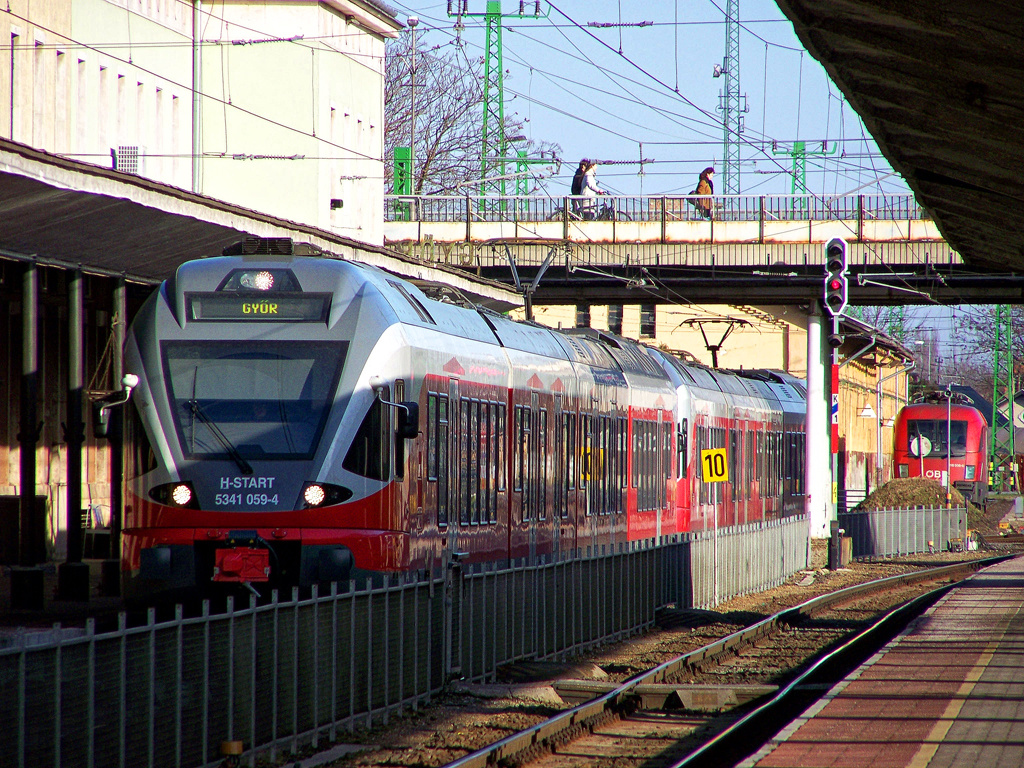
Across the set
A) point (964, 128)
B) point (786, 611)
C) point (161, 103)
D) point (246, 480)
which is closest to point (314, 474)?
point (246, 480)

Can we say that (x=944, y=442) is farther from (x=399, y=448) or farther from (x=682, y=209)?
(x=399, y=448)

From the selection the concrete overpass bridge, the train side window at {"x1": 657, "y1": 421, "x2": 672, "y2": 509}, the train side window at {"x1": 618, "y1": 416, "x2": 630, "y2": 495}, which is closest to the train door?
the train side window at {"x1": 618, "y1": 416, "x2": 630, "y2": 495}

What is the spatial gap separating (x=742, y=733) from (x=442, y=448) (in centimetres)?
481

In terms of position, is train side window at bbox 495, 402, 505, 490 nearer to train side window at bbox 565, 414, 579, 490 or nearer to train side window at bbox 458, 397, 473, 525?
train side window at bbox 458, 397, 473, 525

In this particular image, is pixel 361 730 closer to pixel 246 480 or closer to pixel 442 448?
pixel 246 480

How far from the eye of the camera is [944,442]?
54344mm

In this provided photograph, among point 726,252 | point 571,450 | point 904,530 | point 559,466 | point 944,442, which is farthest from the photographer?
point 944,442

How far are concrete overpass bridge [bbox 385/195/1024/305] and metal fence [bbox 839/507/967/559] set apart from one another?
5.17 m

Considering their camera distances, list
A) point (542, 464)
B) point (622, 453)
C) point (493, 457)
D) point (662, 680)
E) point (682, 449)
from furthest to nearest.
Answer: point (682, 449)
point (622, 453)
point (542, 464)
point (493, 457)
point (662, 680)

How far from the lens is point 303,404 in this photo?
13.1 meters

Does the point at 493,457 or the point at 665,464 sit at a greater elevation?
the point at 493,457

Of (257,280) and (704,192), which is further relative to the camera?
(704,192)

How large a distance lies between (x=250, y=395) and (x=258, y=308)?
0.86 metres

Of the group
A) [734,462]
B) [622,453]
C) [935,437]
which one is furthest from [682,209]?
[935,437]
